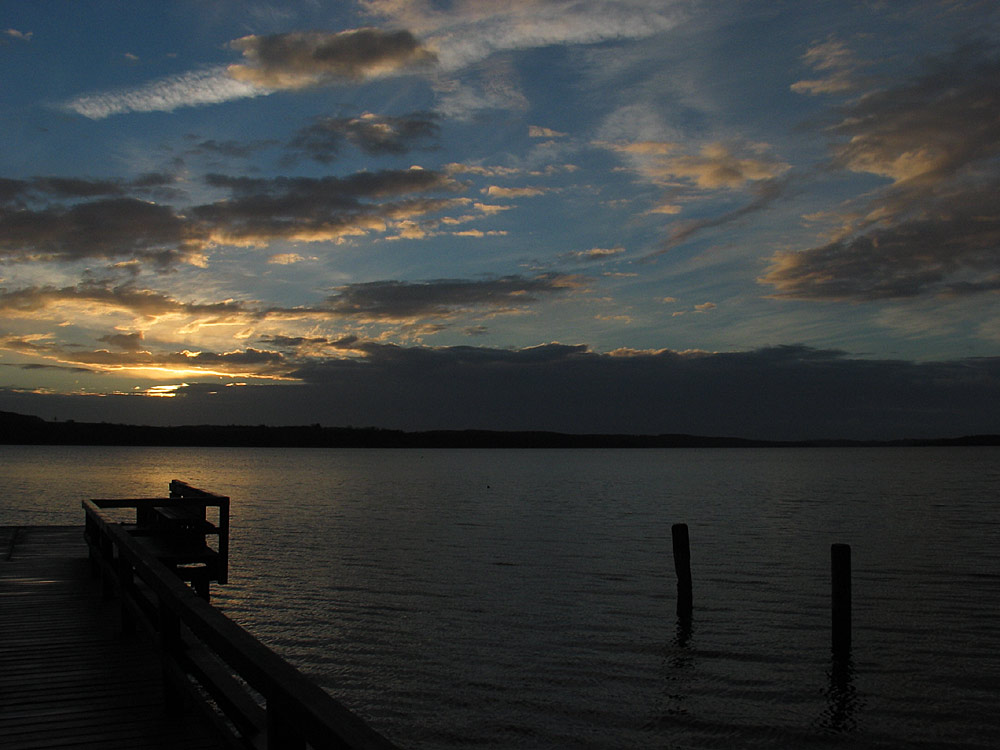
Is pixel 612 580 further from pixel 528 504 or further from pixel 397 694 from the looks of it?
pixel 528 504

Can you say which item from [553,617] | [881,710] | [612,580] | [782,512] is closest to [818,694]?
[881,710]

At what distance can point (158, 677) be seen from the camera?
23.8 ft

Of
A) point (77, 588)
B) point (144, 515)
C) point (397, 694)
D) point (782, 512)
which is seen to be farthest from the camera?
point (782, 512)

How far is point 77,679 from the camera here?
7.16 meters

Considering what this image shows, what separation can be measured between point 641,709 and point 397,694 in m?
4.11

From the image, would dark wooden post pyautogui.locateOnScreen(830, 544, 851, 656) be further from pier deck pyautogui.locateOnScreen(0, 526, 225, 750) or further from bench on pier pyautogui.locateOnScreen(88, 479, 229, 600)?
pier deck pyautogui.locateOnScreen(0, 526, 225, 750)

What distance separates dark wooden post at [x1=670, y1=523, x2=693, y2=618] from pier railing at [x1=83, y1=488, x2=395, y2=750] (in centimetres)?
1342

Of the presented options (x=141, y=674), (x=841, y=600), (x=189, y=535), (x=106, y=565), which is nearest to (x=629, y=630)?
(x=841, y=600)

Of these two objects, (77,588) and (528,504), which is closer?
(77,588)

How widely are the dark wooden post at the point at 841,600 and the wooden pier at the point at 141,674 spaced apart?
12.2 metres

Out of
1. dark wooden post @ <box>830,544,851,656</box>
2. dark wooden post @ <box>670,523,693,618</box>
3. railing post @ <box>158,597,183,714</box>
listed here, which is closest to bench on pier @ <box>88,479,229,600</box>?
railing post @ <box>158,597,183,714</box>

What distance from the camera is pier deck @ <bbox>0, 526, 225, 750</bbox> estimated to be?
5.75 m

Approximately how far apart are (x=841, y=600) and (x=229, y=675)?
13425 millimetres

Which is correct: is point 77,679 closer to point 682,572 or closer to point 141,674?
point 141,674
